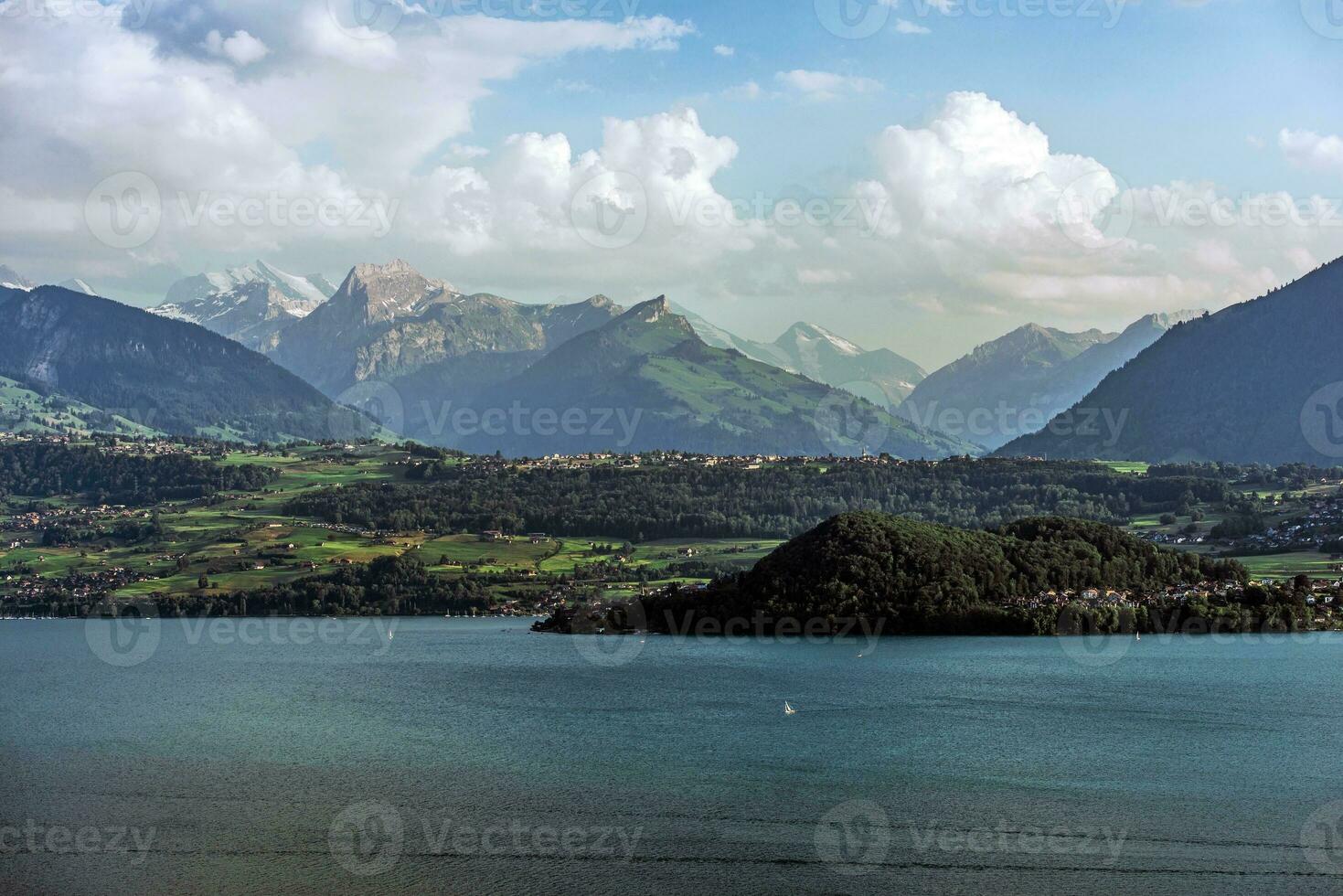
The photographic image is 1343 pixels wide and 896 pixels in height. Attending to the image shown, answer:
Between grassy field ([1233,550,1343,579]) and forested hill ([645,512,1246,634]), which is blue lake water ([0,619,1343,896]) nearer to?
forested hill ([645,512,1246,634])

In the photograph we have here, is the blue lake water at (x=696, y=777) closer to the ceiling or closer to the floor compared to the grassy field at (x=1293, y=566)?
closer to the floor

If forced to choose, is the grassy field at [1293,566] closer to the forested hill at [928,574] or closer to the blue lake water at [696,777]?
A: the forested hill at [928,574]

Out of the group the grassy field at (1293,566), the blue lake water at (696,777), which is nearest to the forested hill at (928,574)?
the grassy field at (1293,566)

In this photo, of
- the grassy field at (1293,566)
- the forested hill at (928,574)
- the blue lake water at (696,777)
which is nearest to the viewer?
the blue lake water at (696,777)

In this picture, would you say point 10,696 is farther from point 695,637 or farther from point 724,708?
point 695,637

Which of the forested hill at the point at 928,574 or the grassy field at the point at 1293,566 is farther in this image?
the grassy field at the point at 1293,566

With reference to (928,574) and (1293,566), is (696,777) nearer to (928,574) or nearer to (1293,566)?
(928,574)
